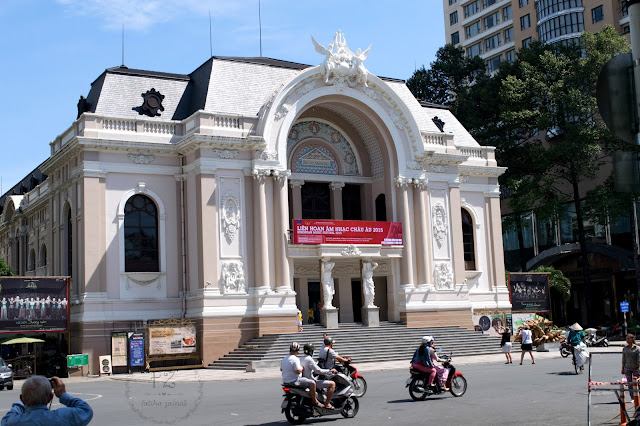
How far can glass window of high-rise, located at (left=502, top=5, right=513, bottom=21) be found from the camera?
7912 centimetres

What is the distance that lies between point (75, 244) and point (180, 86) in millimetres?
9789

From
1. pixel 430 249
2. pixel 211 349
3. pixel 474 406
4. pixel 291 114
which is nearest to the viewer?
pixel 474 406

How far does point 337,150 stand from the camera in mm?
43812

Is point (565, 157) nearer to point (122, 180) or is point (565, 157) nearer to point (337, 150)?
point (337, 150)

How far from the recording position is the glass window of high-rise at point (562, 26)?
67.9 meters

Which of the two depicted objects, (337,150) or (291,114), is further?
(337,150)

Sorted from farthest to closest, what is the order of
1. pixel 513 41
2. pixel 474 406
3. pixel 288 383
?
pixel 513 41 → pixel 474 406 → pixel 288 383

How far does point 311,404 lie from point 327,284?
75.9 feet

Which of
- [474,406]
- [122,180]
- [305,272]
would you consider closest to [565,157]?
[305,272]

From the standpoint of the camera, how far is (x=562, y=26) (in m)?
68.8

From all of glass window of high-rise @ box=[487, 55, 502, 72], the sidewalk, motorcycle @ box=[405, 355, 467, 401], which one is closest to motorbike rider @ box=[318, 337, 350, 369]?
motorcycle @ box=[405, 355, 467, 401]

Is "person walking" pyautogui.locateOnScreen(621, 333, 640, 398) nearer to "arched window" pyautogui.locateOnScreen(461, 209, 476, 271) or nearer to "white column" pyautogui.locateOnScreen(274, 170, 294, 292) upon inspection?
"white column" pyautogui.locateOnScreen(274, 170, 294, 292)

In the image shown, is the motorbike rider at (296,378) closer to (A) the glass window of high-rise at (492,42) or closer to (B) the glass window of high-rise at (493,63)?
(B) the glass window of high-rise at (493,63)

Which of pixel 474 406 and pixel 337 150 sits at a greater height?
pixel 337 150
